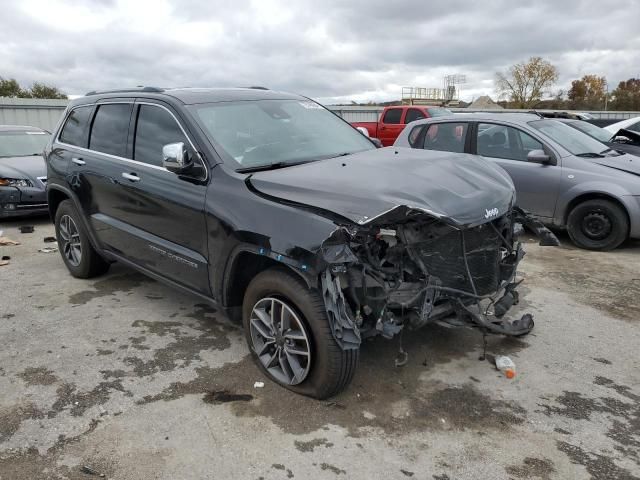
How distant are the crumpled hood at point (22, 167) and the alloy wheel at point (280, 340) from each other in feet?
20.7

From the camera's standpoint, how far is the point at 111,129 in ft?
15.9

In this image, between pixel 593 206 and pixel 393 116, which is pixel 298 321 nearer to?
pixel 593 206

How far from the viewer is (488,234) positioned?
3.74 m

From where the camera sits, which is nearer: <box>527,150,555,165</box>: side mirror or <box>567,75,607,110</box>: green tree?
<box>527,150,555,165</box>: side mirror

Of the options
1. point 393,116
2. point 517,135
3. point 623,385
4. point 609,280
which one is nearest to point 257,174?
point 623,385

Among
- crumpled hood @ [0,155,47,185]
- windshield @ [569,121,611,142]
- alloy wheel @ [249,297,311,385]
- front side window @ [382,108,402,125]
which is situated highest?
front side window @ [382,108,402,125]

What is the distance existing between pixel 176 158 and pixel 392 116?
505 inches

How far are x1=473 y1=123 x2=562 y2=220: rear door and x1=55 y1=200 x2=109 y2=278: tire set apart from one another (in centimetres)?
517

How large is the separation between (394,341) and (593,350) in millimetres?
1490

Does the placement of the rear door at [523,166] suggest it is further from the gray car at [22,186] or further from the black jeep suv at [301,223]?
the gray car at [22,186]

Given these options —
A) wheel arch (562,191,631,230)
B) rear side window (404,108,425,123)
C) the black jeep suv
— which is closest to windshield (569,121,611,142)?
wheel arch (562,191,631,230)

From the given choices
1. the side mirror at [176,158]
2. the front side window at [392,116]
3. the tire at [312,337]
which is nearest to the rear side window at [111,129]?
the side mirror at [176,158]

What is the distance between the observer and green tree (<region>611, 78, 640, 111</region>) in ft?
181

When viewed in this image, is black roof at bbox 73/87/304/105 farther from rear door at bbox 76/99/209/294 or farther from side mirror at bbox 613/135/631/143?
side mirror at bbox 613/135/631/143
